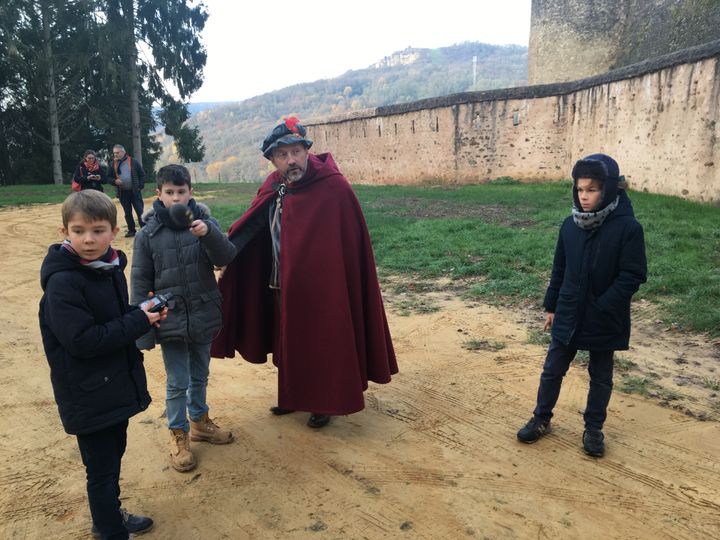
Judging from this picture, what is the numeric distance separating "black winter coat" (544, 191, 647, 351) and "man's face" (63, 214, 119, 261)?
96.1 inches

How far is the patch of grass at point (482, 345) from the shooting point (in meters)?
4.76

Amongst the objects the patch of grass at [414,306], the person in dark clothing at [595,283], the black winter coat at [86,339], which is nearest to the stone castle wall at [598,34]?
the patch of grass at [414,306]

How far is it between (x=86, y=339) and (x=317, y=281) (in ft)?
4.88

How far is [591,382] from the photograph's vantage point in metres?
3.19

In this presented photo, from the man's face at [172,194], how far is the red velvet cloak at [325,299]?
2.08 feet

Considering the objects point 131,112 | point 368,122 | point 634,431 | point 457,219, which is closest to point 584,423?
point 634,431

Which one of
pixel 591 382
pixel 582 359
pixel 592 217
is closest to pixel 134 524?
pixel 591 382

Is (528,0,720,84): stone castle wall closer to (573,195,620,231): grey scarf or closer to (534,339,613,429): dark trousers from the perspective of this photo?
(573,195,620,231): grey scarf

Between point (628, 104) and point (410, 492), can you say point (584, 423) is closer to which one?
point (410, 492)

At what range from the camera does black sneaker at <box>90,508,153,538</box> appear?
8.38 ft

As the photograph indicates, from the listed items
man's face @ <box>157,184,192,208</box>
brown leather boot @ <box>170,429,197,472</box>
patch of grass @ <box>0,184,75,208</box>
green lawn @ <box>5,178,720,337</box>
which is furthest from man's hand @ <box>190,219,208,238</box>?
patch of grass @ <box>0,184,75,208</box>

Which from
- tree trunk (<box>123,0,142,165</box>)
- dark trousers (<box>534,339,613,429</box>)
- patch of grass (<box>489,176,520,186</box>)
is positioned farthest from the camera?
tree trunk (<box>123,0,142,165</box>)

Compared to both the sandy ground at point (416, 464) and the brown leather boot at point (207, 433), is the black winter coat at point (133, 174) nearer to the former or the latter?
the sandy ground at point (416, 464)

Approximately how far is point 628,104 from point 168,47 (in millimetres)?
19349
